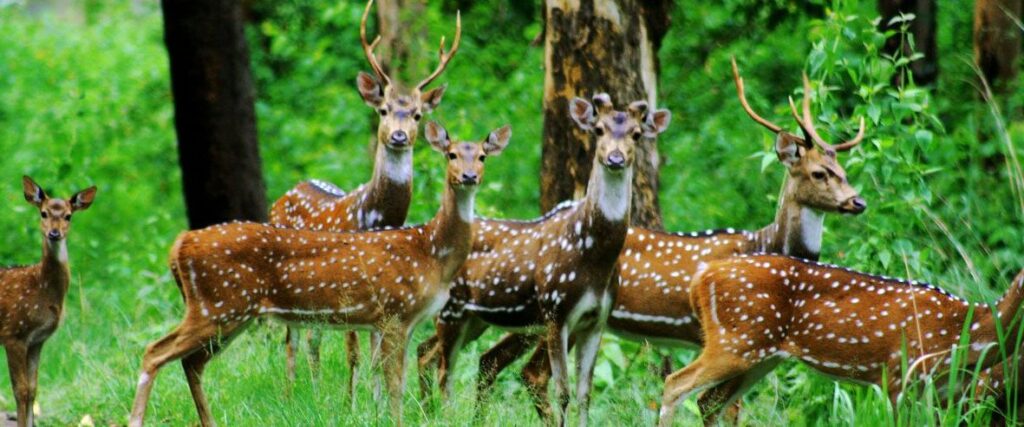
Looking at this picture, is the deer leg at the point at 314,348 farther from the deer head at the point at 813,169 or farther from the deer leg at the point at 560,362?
the deer head at the point at 813,169

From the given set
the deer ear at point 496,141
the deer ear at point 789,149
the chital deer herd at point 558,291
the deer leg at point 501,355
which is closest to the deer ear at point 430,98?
the chital deer herd at point 558,291

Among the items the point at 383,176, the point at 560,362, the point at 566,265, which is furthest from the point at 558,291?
the point at 383,176

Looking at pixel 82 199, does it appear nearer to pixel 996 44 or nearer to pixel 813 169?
pixel 813 169

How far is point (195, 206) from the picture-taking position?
11.1m

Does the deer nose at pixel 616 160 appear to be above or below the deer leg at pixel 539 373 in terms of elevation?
above

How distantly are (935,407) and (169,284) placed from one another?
626 centimetres

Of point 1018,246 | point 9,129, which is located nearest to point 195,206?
point 1018,246

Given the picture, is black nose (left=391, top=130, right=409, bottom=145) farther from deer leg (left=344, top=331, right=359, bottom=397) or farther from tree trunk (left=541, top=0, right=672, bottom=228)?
tree trunk (left=541, top=0, right=672, bottom=228)

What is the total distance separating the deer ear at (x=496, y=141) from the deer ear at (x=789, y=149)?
4.82 ft

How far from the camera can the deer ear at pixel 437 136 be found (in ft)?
26.1

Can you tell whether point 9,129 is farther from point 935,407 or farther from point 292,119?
point 935,407

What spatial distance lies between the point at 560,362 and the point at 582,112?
55.4 inches

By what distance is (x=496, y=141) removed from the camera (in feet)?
26.5

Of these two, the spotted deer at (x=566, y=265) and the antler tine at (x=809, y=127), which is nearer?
the spotted deer at (x=566, y=265)
